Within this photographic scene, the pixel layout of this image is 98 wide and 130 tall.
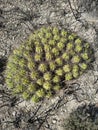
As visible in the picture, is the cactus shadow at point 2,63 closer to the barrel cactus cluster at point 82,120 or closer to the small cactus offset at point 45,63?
the small cactus offset at point 45,63

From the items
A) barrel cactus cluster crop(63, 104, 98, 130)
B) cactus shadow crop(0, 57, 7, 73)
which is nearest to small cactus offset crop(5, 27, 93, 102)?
cactus shadow crop(0, 57, 7, 73)

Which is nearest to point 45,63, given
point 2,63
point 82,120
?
point 2,63

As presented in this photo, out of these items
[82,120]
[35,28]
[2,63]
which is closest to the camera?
[82,120]

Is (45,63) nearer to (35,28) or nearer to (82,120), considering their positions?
(35,28)

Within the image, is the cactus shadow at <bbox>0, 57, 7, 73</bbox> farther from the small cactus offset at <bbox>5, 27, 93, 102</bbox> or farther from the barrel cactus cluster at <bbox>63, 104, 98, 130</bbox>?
the barrel cactus cluster at <bbox>63, 104, 98, 130</bbox>

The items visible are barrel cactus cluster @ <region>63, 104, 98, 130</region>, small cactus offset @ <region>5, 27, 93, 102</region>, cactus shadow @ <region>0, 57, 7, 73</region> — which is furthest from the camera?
cactus shadow @ <region>0, 57, 7, 73</region>

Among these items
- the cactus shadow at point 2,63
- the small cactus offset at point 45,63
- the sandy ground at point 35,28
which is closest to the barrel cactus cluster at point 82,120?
the sandy ground at point 35,28

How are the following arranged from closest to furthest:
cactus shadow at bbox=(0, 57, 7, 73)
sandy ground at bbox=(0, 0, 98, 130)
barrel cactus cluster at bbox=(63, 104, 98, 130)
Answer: barrel cactus cluster at bbox=(63, 104, 98, 130)
sandy ground at bbox=(0, 0, 98, 130)
cactus shadow at bbox=(0, 57, 7, 73)
